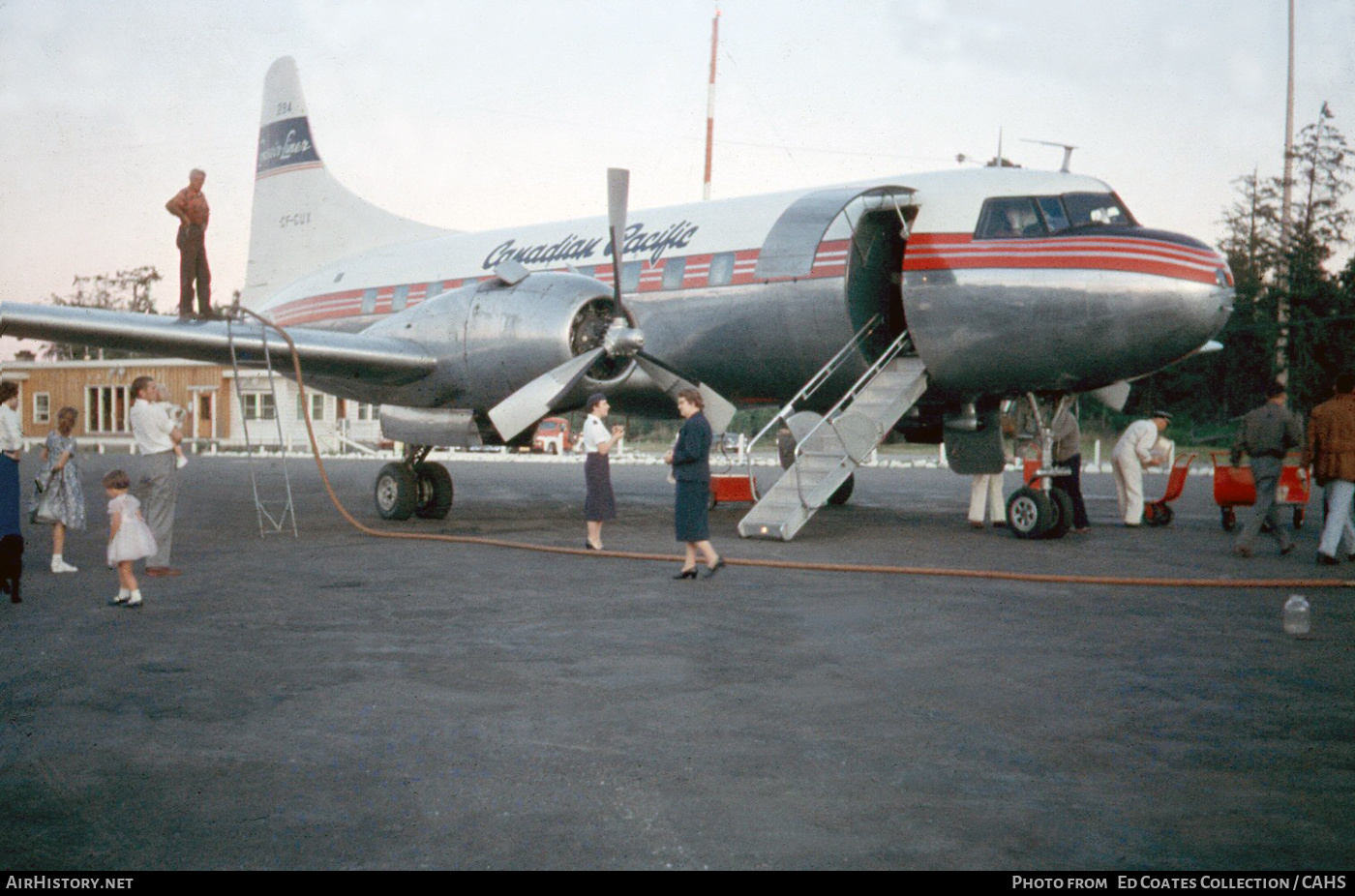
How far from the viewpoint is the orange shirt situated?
13.5 meters

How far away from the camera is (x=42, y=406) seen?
53.6 metres

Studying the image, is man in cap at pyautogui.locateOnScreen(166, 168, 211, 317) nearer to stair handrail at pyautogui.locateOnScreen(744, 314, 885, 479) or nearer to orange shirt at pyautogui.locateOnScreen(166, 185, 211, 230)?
orange shirt at pyautogui.locateOnScreen(166, 185, 211, 230)

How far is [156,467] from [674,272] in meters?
8.20

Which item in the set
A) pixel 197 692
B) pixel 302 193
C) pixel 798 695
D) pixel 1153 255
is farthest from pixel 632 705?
pixel 302 193

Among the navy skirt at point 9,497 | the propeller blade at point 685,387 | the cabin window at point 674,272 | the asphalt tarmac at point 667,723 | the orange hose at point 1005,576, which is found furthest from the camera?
the cabin window at point 674,272

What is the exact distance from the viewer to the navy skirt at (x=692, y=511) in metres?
10.0

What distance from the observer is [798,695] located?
598 cm

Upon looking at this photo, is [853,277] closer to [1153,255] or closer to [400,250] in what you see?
[1153,255]

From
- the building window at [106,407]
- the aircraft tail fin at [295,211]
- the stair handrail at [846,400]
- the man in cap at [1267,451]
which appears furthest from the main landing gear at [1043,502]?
the building window at [106,407]

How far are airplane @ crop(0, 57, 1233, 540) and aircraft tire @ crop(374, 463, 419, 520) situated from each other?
0.10ft

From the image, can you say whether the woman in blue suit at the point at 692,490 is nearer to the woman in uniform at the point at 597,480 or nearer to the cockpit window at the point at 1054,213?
the woman in uniform at the point at 597,480

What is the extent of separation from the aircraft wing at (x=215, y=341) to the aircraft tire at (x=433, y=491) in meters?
1.60

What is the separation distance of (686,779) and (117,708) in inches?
120

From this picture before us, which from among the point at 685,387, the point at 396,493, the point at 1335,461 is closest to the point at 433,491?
the point at 396,493
